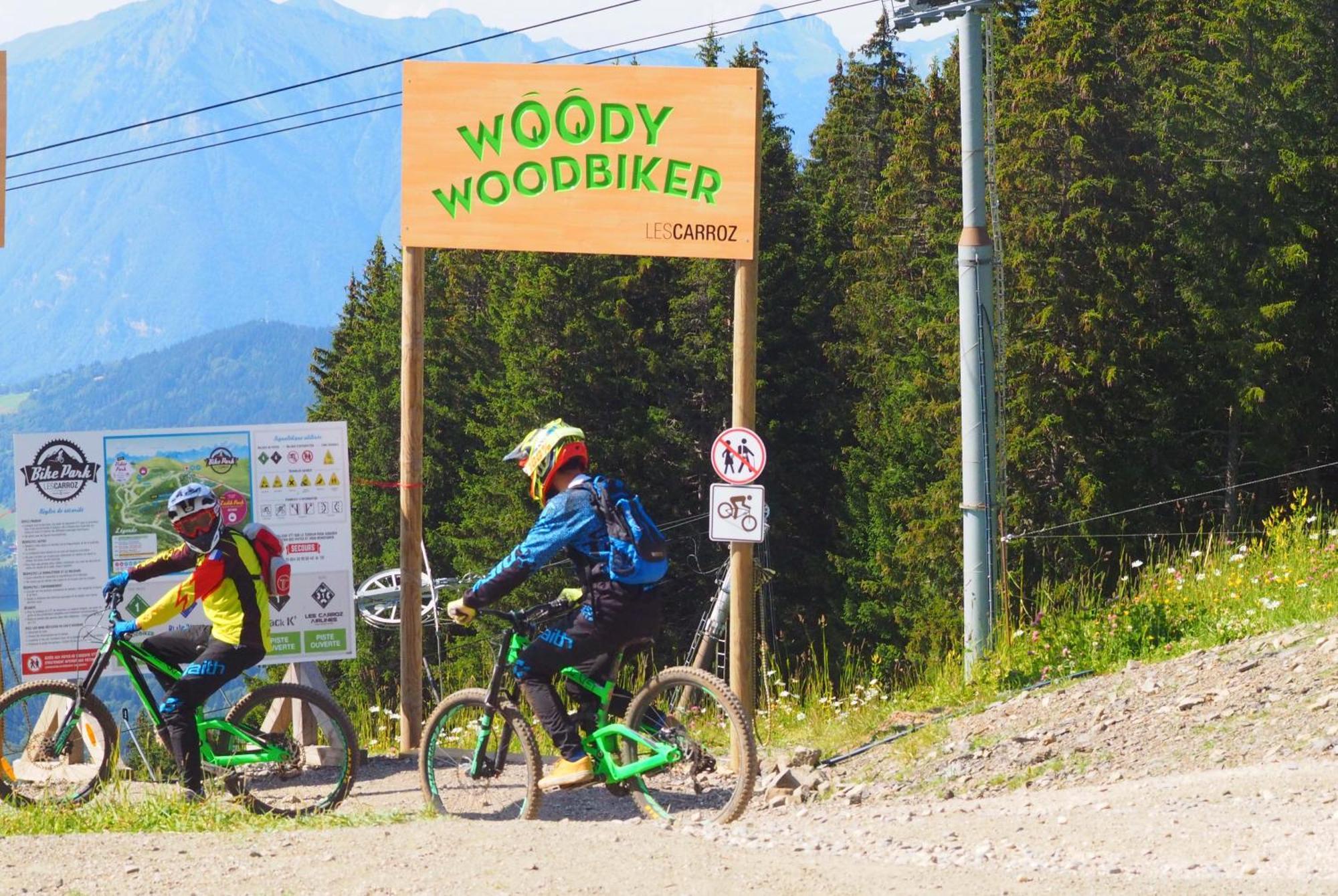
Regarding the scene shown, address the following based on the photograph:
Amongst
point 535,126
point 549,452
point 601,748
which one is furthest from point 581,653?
point 535,126

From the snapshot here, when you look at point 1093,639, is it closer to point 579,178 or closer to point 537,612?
point 537,612

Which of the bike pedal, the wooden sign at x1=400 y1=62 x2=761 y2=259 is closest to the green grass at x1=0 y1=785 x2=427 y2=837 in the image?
the bike pedal

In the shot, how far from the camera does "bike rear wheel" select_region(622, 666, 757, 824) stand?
7156 millimetres

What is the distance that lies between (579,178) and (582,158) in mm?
124

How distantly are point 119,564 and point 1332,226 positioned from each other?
→ 30.0 m

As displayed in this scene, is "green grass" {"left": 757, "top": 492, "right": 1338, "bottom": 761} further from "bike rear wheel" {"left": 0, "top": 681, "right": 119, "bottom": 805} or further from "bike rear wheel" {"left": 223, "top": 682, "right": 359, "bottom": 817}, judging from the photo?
"bike rear wheel" {"left": 0, "top": 681, "right": 119, "bottom": 805}

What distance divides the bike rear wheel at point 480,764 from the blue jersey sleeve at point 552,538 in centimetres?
64

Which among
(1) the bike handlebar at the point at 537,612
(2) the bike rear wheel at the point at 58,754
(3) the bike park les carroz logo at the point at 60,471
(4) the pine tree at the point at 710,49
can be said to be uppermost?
(4) the pine tree at the point at 710,49

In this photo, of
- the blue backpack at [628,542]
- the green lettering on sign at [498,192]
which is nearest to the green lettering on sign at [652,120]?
the green lettering on sign at [498,192]

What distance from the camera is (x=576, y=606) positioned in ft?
24.8

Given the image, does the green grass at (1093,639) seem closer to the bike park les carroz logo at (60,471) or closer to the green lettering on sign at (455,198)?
the green lettering on sign at (455,198)

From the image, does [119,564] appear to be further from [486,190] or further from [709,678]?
[709,678]

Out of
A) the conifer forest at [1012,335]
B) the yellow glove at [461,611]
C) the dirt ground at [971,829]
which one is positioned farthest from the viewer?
the conifer forest at [1012,335]

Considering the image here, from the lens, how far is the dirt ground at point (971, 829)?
5.66 meters
